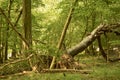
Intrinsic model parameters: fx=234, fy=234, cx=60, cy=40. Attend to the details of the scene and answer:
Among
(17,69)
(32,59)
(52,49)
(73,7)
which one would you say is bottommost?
(17,69)

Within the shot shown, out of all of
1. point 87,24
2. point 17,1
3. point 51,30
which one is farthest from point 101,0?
point 51,30

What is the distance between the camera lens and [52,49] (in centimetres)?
921

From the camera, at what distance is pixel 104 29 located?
1446cm

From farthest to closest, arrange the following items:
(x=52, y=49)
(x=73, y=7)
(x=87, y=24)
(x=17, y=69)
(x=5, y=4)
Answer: (x=87, y=24), (x=5, y=4), (x=73, y=7), (x=17, y=69), (x=52, y=49)

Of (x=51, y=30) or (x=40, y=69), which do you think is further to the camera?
(x=51, y=30)

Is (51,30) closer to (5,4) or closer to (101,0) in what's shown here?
(5,4)

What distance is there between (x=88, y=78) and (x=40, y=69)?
230 cm

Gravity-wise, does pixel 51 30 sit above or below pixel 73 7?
below

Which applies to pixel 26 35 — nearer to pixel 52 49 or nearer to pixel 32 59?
pixel 32 59

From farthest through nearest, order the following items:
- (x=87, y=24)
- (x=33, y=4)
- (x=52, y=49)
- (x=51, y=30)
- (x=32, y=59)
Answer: (x=51, y=30) < (x=87, y=24) < (x=33, y=4) < (x=32, y=59) < (x=52, y=49)

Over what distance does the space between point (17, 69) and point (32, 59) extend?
1.58 metres

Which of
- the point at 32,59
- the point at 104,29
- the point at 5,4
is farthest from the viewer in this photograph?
the point at 5,4

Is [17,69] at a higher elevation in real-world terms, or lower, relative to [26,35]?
lower

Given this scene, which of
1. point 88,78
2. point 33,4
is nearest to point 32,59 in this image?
point 88,78
